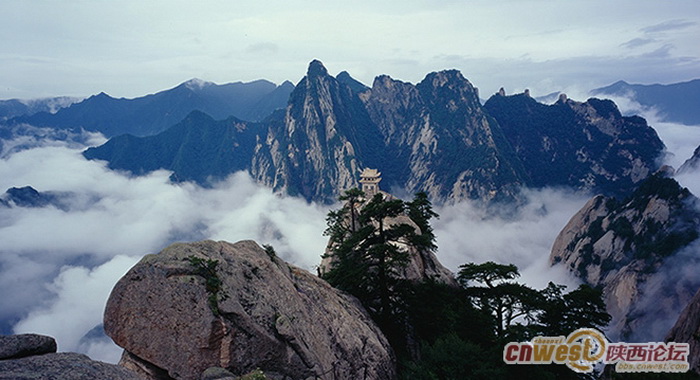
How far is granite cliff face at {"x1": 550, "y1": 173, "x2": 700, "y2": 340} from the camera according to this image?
208 ft

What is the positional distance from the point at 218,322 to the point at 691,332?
26.4m

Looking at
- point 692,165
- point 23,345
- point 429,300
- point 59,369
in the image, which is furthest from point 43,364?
point 692,165

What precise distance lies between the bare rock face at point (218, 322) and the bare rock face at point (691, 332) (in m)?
16.8

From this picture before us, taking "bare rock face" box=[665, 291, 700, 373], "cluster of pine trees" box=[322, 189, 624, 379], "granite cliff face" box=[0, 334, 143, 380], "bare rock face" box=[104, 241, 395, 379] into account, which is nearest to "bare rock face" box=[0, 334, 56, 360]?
"granite cliff face" box=[0, 334, 143, 380]

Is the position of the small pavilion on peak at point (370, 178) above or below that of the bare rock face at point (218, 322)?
below

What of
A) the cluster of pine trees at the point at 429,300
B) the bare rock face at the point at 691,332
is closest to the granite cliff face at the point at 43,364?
the cluster of pine trees at the point at 429,300

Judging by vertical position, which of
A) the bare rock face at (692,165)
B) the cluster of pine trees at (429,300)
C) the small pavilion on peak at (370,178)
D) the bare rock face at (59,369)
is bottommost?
the bare rock face at (692,165)

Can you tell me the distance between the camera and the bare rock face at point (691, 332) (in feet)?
65.1

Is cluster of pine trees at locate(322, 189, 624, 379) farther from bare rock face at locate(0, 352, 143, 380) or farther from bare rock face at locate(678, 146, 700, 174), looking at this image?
bare rock face at locate(678, 146, 700, 174)

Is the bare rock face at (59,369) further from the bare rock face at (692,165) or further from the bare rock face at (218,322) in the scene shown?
the bare rock face at (692,165)

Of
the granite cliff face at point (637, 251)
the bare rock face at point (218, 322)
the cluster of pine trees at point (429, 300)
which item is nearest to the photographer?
the bare rock face at point (218, 322)

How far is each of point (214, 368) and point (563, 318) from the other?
2360cm

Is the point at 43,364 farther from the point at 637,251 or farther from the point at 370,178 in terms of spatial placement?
the point at 370,178

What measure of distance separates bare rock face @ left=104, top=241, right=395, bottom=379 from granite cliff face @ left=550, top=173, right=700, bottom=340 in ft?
211
